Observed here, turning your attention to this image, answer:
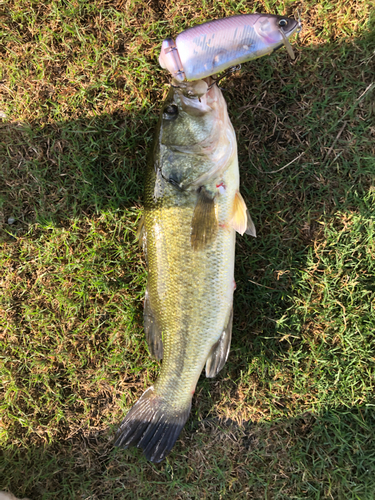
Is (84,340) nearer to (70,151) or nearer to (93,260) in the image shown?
(93,260)

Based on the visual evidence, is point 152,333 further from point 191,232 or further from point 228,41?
point 228,41

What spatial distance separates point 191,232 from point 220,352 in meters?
0.88

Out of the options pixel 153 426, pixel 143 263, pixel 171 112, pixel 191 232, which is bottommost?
pixel 153 426

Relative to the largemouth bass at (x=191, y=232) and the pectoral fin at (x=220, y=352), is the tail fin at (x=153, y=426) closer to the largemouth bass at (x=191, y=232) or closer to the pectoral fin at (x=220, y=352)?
the largemouth bass at (x=191, y=232)

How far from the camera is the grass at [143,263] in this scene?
2525 millimetres

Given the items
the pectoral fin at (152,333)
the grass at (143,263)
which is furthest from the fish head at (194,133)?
the pectoral fin at (152,333)

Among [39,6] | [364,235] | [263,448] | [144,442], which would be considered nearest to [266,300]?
[364,235]

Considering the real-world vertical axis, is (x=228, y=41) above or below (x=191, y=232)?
above

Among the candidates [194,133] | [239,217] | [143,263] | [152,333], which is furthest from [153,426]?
[194,133]

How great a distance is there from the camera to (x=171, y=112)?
208 centimetres

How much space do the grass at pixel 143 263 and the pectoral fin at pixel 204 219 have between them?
1.96ft

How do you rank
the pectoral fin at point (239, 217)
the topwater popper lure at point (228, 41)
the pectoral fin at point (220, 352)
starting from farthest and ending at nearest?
the pectoral fin at point (220, 352)
the pectoral fin at point (239, 217)
the topwater popper lure at point (228, 41)

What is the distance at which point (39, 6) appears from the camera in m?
2.72

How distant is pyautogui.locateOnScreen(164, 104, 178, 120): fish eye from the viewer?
207cm
